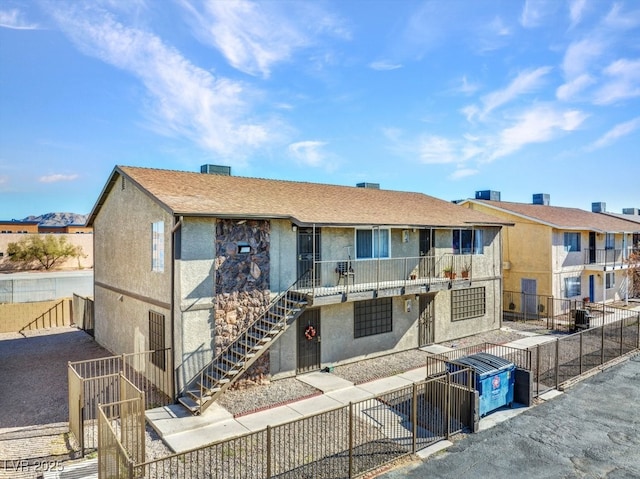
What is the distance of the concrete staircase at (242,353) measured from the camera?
34.5ft

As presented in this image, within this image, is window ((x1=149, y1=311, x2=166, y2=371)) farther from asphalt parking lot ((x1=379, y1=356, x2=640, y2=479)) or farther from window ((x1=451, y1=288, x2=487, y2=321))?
window ((x1=451, y1=288, x2=487, y2=321))

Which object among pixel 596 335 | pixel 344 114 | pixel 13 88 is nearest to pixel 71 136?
pixel 13 88

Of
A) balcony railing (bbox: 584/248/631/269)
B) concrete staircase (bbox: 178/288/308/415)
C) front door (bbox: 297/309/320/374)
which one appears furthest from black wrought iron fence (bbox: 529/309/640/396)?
balcony railing (bbox: 584/248/631/269)

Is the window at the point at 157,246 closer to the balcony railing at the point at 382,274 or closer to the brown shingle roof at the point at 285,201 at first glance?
the brown shingle roof at the point at 285,201

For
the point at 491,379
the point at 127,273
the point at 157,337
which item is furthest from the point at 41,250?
the point at 491,379

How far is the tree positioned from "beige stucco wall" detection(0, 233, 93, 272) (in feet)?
1.88

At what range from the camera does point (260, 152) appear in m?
25.0

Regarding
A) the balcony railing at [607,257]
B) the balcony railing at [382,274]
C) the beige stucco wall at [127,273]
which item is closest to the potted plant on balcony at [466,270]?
the balcony railing at [382,274]

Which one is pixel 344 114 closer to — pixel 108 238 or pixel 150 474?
pixel 108 238

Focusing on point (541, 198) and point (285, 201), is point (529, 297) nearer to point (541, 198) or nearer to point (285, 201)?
point (541, 198)

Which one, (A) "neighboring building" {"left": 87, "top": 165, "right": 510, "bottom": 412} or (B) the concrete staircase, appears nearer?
(B) the concrete staircase

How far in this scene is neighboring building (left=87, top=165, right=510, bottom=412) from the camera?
443 inches

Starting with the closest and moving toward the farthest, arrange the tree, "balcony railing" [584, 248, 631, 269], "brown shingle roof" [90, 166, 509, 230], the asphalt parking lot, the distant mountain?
the asphalt parking lot → "brown shingle roof" [90, 166, 509, 230] → "balcony railing" [584, 248, 631, 269] → the tree → the distant mountain

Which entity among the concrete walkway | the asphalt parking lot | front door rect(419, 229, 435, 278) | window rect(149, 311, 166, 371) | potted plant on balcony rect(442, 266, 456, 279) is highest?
front door rect(419, 229, 435, 278)
